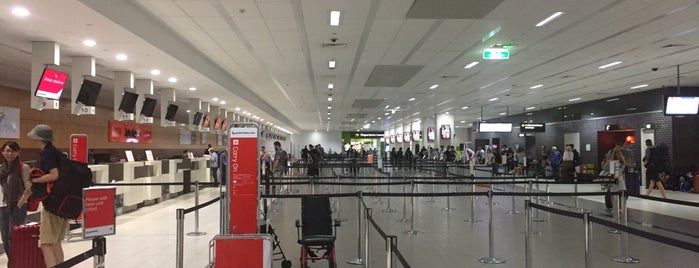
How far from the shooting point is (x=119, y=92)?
438 inches

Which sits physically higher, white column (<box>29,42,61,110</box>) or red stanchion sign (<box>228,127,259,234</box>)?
white column (<box>29,42,61,110</box>)

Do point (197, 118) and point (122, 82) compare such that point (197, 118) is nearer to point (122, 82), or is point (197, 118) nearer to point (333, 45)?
point (122, 82)

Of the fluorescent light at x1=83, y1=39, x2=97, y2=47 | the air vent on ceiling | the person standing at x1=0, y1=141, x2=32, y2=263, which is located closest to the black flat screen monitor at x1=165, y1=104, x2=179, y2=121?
the fluorescent light at x1=83, y1=39, x2=97, y2=47

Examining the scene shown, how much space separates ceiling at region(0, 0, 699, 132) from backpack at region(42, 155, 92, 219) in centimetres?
232

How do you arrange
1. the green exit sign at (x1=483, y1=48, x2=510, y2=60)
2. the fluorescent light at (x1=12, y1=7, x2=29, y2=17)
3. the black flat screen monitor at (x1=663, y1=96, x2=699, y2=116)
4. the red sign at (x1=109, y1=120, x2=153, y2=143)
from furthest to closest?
the red sign at (x1=109, y1=120, x2=153, y2=143) < the black flat screen monitor at (x1=663, y1=96, x2=699, y2=116) < the green exit sign at (x1=483, y1=48, x2=510, y2=60) < the fluorescent light at (x1=12, y1=7, x2=29, y2=17)

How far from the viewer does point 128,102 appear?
10.9m

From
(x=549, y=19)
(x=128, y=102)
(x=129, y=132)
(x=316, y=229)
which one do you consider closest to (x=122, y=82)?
(x=128, y=102)

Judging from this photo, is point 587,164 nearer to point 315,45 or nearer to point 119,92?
point 315,45

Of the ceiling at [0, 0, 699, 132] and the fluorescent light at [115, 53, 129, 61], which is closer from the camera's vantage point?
the ceiling at [0, 0, 699, 132]

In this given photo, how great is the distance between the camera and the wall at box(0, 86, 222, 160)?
13.3 metres

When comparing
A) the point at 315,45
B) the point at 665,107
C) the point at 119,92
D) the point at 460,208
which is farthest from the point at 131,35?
the point at 665,107

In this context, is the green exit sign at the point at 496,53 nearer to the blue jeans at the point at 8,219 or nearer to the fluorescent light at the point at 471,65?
the fluorescent light at the point at 471,65

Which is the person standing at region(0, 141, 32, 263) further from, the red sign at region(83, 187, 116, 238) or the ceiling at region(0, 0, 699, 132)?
the ceiling at region(0, 0, 699, 132)

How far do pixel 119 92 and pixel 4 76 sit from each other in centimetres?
368
